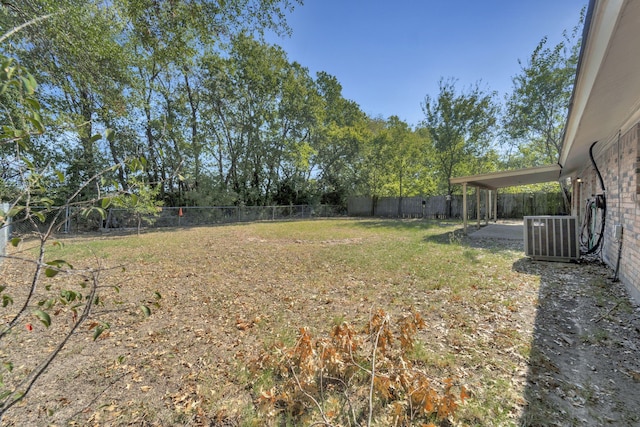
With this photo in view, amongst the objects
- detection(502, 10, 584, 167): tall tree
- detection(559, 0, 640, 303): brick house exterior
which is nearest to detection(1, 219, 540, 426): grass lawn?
detection(559, 0, 640, 303): brick house exterior

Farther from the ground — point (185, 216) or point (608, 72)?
point (608, 72)

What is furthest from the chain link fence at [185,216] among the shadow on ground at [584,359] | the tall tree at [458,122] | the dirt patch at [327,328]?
the shadow on ground at [584,359]

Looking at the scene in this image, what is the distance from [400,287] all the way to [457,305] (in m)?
0.95

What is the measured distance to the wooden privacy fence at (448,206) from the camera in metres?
15.5

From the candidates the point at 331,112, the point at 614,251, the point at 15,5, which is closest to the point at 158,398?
the point at 15,5

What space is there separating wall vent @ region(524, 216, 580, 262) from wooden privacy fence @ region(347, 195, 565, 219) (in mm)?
9774

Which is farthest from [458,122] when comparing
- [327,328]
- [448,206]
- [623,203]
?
[327,328]

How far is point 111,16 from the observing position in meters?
5.89

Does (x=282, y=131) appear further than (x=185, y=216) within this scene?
Yes

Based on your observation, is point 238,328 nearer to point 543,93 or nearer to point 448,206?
point 448,206

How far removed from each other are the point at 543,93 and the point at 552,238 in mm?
12882

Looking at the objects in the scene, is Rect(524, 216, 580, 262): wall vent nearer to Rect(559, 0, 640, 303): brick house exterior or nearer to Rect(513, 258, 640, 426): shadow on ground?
Rect(559, 0, 640, 303): brick house exterior

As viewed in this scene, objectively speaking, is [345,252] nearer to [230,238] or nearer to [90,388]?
[230,238]

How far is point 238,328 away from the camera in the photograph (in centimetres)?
335
